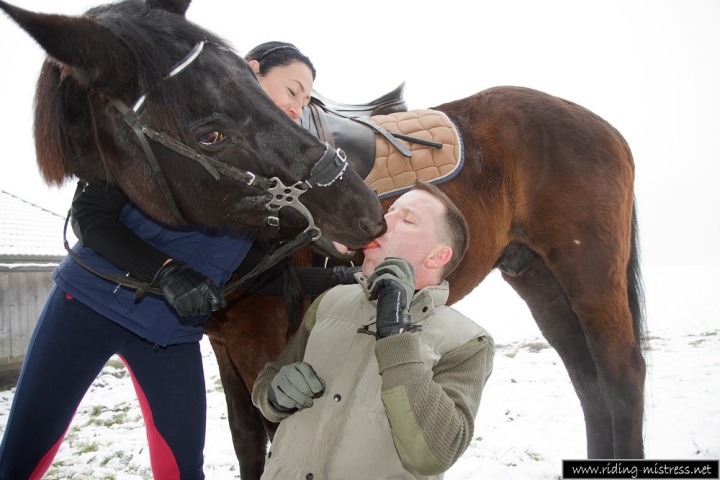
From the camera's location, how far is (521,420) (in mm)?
3758

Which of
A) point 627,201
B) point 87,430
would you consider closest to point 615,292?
point 627,201

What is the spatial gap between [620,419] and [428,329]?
193 centimetres

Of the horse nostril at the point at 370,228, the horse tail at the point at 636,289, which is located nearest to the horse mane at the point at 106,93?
the horse nostril at the point at 370,228

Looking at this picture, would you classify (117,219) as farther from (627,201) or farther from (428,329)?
(627,201)

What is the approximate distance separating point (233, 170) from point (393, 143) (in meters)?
1.20

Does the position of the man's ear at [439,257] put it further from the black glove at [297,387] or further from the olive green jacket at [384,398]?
the black glove at [297,387]

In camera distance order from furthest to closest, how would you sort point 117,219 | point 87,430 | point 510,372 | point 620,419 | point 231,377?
point 510,372 → point 87,430 → point 620,419 → point 231,377 → point 117,219

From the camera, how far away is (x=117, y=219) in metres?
1.43

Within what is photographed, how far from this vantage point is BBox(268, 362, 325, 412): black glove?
111cm

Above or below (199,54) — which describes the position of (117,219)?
below

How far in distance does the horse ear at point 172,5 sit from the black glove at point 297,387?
1219 mm

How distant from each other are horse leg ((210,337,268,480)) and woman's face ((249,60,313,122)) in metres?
1.15

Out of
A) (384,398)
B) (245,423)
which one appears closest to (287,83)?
(384,398)

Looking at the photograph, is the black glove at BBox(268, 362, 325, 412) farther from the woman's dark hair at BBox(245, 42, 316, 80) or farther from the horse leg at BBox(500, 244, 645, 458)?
the horse leg at BBox(500, 244, 645, 458)
